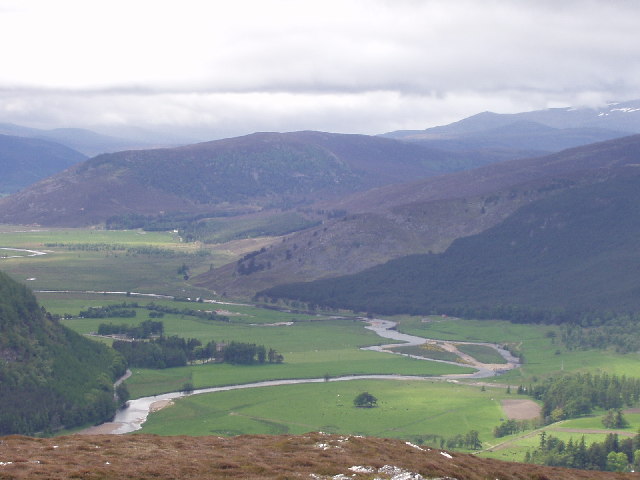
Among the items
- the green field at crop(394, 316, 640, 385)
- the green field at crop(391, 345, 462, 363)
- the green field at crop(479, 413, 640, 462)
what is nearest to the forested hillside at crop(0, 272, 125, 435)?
the green field at crop(479, 413, 640, 462)

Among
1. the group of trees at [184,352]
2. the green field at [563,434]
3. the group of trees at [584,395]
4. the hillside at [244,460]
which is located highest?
the hillside at [244,460]

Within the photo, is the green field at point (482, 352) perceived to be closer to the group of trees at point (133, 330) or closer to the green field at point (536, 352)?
the green field at point (536, 352)

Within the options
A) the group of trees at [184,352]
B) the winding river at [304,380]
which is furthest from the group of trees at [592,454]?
the group of trees at [184,352]

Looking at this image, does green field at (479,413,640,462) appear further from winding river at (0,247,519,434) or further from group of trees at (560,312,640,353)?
group of trees at (560,312,640,353)

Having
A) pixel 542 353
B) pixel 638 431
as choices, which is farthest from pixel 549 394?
pixel 542 353

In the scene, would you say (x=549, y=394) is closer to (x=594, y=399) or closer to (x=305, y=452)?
(x=594, y=399)

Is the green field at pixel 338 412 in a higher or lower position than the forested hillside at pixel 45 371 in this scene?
lower

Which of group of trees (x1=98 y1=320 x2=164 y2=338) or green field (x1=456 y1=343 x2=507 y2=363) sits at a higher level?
group of trees (x1=98 y1=320 x2=164 y2=338)
